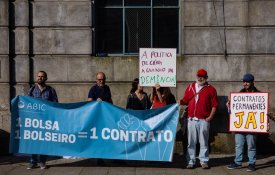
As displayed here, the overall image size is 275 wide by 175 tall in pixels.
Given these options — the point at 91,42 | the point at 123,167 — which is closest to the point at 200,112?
the point at 123,167

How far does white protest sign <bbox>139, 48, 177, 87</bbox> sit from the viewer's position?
10.4m

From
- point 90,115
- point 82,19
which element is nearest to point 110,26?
point 82,19

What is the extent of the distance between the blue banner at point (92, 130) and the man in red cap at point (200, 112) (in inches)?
14.9

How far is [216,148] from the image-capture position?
12039mm

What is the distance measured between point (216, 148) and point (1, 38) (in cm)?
569

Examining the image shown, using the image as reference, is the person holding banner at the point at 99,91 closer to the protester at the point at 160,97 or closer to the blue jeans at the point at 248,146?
the protester at the point at 160,97

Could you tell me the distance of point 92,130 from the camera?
1005 centimetres

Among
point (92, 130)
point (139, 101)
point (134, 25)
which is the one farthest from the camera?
point (134, 25)

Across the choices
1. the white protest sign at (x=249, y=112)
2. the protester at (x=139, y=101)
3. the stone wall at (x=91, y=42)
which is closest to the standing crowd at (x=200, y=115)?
the white protest sign at (x=249, y=112)

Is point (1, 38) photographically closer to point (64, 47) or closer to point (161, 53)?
point (64, 47)

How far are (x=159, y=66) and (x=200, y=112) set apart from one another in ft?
4.05

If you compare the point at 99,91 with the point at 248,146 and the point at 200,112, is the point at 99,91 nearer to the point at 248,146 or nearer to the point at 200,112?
the point at 200,112

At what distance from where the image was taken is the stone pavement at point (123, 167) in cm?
992

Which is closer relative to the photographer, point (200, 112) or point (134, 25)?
point (200, 112)
